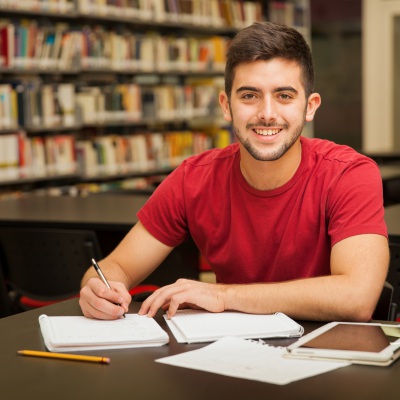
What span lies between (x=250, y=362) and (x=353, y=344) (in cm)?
19

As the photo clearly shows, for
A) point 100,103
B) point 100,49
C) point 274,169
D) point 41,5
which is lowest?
point 274,169

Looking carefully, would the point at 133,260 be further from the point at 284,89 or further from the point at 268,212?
the point at 284,89

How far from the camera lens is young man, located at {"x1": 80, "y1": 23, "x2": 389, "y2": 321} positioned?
177 centimetres

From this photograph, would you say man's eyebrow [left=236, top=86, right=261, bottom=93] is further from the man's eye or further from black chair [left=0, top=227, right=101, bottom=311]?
black chair [left=0, top=227, right=101, bottom=311]

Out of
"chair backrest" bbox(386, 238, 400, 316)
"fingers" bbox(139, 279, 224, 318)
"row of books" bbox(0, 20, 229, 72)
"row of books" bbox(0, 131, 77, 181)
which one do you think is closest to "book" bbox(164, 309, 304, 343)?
"fingers" bbox(139, 279, 224, 318)

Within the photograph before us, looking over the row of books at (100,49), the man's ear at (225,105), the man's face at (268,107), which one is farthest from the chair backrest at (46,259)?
the row of books at (100,49)

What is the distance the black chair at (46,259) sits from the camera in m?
3.07

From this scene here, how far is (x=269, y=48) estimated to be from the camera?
6.42ft

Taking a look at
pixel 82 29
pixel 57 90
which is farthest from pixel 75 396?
pixel 82 29

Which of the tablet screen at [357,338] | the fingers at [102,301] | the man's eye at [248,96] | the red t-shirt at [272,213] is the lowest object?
the tablet screen at [357,338]

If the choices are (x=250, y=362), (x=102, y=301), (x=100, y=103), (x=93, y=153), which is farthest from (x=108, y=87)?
(x=250, y=362)

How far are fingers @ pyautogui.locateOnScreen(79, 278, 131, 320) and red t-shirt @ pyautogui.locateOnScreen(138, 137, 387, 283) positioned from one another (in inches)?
15.6

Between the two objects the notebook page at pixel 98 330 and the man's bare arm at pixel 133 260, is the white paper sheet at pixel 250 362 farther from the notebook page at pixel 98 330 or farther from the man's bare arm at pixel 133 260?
the man's bare arm at pixel 133 260

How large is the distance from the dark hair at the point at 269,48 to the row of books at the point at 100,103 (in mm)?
3935
